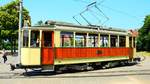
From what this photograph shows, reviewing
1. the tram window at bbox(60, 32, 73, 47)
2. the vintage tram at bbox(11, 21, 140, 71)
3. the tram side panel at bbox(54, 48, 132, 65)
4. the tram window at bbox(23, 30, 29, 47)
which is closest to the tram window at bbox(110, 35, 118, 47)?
the vintage tram at bbox(11, 21, 140, 71)

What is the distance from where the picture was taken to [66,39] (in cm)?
2516

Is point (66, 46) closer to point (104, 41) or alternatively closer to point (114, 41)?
point (104, 41)

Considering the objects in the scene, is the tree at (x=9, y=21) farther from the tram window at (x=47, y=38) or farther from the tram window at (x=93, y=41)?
the tram window at (x=47, y=38)

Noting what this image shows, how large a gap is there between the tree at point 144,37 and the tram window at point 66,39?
54.4m

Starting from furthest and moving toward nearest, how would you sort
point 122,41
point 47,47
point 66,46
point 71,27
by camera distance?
point 122,41 → point 71,27 → point 66,46 → point 47,47

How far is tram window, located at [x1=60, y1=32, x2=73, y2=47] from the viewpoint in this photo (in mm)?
24823

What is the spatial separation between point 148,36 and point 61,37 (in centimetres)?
5628

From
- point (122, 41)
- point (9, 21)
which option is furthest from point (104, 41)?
point (9, 21)

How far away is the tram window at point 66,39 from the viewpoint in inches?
977

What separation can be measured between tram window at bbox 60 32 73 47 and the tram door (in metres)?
0.73

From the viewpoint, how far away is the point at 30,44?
23.7 m

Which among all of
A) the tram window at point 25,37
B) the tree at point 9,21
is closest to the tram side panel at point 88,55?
the tram window at point 25,37

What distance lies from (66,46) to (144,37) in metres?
57.2

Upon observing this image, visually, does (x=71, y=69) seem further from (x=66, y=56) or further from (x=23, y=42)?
(x=23, y=42)
